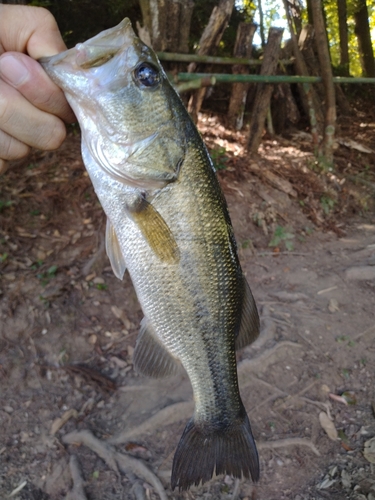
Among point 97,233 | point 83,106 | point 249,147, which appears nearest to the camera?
point 83,106

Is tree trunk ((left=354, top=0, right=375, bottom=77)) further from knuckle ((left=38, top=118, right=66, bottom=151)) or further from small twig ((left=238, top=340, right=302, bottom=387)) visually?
knuckle ((left=38, top=118, right=66, bottom=151))

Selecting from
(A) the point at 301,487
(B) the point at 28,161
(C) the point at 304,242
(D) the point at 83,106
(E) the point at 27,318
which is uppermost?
(D) the point at 83,106

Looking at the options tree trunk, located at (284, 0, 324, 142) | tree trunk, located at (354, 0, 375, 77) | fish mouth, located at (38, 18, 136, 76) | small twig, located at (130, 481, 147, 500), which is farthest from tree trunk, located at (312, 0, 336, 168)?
tree trunk, located at (354, 0, 375, 77)

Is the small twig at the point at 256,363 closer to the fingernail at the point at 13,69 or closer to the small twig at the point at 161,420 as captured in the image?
the small twig at the point at 161,420

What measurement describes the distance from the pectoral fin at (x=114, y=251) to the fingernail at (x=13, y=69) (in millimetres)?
682

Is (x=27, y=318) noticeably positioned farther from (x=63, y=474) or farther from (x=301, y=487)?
(x=301, y=487)

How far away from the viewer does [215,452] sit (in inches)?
85.4

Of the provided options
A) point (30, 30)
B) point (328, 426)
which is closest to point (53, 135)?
point (30, 30)

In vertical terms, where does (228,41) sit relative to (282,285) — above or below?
above

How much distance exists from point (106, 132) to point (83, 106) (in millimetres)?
137

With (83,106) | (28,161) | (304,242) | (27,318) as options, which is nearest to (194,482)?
(83,106)

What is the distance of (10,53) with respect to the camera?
1629 mm

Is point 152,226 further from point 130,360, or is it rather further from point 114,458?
point 130,360

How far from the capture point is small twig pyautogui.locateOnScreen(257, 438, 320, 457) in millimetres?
3545
